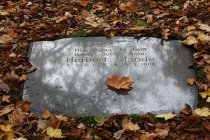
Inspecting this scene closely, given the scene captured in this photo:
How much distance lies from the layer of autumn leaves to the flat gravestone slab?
11cm

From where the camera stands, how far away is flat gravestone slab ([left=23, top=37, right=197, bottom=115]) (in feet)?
11.9

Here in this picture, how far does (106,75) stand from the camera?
3916 mm

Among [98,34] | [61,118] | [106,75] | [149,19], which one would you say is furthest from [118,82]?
[149,19]

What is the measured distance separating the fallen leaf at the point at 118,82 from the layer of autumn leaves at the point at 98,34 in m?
0.37

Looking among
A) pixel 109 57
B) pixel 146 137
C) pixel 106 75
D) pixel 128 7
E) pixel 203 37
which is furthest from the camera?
pixel 128 7

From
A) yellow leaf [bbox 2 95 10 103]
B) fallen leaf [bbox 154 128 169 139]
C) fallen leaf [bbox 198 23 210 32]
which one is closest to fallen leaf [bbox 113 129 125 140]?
fallen leaf [bbox 154 128 169 139]

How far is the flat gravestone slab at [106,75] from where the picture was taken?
11.9 feet

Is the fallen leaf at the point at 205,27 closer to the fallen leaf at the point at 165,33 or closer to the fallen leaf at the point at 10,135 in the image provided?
the fallen leaf at the point at 165,33

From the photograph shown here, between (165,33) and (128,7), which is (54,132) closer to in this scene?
(165,33)

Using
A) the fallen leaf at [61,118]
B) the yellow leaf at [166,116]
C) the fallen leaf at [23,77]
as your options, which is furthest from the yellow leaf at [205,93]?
the fallen leaf at [23,77]

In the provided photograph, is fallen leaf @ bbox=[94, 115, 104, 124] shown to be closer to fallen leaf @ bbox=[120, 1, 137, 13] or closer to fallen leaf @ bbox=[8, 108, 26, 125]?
fallen leaf @ bbox=[8, 108, 26, 125]

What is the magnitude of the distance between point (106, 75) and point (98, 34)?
2.49 ft

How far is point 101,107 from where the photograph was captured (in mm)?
3613

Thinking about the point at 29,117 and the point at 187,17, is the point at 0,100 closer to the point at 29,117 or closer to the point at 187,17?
the point at 29,117
